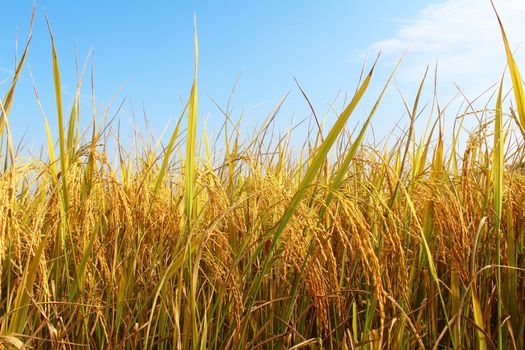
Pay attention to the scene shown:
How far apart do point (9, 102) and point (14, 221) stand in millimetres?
374

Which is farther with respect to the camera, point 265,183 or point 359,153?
point 359,153

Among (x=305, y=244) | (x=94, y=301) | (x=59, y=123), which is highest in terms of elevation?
(x=59, y=123)

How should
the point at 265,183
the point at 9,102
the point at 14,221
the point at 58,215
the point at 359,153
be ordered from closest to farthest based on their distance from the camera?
1. the point at 14,221
2. the point at 9,102
3. the point at 58,215
4. the point at 265,183
5. the point at 359,153

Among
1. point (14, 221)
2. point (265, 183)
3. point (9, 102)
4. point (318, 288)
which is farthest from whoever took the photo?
point (265, 183)

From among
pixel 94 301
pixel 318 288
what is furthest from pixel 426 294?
pixel 94 301

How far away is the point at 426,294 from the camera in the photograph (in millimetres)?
1746

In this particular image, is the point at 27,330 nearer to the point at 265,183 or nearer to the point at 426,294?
the point at 265,183

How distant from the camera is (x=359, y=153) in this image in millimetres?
2482

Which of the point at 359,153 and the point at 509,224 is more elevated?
the point at 359,153

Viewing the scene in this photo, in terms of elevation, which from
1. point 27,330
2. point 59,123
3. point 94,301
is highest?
point 59,123

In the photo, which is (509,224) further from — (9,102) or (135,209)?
(9,102)

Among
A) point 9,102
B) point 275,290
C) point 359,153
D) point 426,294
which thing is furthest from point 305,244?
point 359,153

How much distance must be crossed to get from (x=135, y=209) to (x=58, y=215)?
0.79ft

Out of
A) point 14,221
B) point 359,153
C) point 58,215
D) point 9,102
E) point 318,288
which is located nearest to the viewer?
point 318,288
